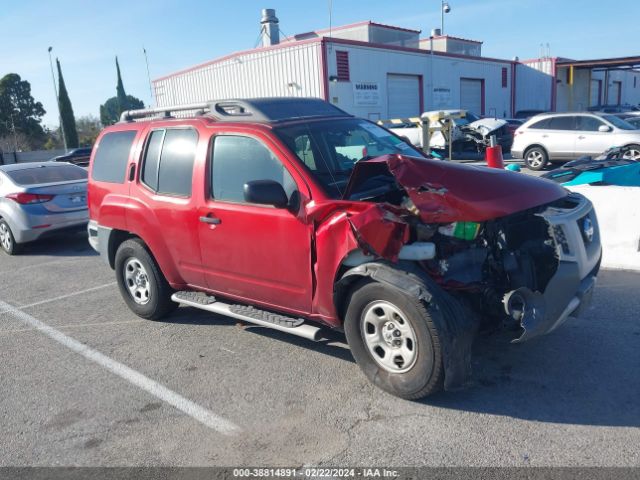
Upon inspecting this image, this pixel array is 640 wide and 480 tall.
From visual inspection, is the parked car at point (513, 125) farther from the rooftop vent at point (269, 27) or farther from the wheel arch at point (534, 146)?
the rooftop vent at point (269, 27)

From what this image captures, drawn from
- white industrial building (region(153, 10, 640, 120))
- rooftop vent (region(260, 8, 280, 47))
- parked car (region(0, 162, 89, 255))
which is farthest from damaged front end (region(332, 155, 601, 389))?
rooftop vent (region(260, 8, 280, 47))

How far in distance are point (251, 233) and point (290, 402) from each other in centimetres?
131

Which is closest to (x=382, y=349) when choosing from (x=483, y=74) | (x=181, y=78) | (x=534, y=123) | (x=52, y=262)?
(x=52, y=262)

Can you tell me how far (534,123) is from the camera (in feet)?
51.5

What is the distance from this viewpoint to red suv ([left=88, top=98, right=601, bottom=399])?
3.51m

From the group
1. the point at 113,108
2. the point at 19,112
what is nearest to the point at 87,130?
the point at 19,112

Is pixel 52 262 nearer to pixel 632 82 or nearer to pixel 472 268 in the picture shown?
pixel 472 268

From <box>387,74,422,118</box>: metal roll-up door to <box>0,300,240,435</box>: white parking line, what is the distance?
23951 millimetres

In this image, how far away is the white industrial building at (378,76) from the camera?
2420cm

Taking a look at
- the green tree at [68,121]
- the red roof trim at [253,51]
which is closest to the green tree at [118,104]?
the green tree at [68,121]

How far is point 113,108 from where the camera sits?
9669 cm

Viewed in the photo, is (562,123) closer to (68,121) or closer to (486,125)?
(486,125)

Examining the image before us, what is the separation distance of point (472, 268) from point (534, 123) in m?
13.5

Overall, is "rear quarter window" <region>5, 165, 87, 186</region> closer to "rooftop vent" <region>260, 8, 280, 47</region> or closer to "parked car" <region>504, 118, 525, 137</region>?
"parked car" <region>504, 118, 525, 137</region>
